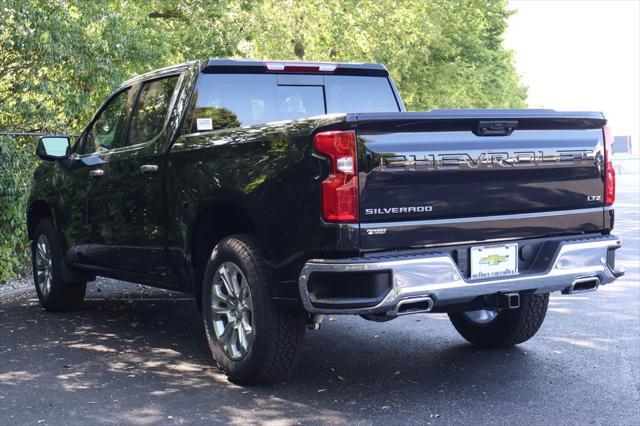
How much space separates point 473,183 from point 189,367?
2.30 metres

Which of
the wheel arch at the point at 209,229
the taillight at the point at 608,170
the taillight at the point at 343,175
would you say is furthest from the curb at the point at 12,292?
the taillight at the point at 608,170

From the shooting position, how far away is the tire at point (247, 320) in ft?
17.9

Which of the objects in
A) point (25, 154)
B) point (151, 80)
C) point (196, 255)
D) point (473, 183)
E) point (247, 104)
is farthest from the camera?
point (25, 154)

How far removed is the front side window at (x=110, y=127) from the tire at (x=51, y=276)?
931 millimetres

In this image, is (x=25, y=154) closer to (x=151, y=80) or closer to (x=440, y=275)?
(x=151, y=80)

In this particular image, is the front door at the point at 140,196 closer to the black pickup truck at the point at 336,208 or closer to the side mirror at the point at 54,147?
the black pickup truck at the point at 336,208

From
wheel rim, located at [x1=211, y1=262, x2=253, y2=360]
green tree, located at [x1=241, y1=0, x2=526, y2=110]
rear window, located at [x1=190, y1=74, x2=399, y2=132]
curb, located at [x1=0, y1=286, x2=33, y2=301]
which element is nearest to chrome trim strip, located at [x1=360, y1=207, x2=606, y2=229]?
wheel rim, located at [x1=211, y1=262, x2=253, y2=360]

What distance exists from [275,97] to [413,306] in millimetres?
2389

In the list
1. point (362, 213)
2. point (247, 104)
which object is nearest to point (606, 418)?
point (362, 213)

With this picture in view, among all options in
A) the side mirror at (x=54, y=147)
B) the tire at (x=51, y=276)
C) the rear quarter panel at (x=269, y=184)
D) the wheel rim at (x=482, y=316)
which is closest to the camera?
the rear quarter panel at (x=269, y=184)

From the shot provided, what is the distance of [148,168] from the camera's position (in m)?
6.65

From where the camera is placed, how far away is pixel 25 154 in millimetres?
11078

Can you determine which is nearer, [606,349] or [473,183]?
[473,183]

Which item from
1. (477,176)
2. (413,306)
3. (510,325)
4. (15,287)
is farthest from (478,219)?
(15,287)
